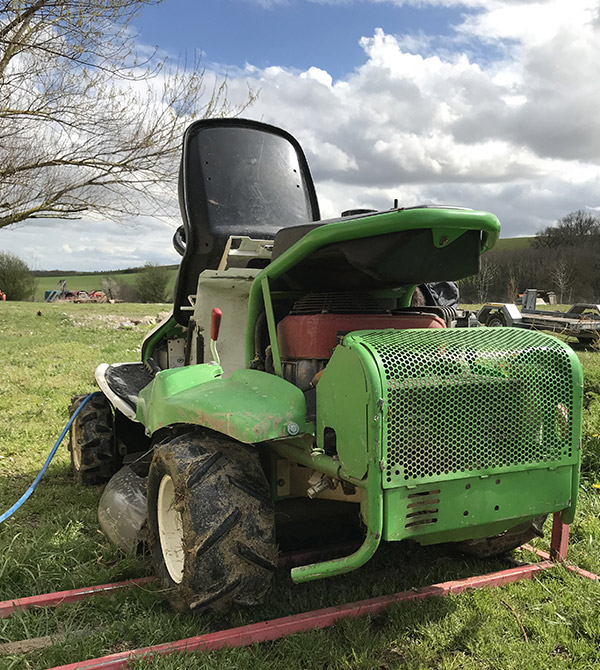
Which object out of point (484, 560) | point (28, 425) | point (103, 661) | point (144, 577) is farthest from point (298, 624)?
point (28, 425)

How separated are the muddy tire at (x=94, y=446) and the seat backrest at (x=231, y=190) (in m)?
1.08

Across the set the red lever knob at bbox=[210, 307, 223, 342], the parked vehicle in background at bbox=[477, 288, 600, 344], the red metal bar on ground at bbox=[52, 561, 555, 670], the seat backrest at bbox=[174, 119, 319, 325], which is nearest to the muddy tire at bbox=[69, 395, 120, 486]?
the seat backrest at bbox=[174, 119, 319, 325]

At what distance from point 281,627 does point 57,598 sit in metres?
1.10

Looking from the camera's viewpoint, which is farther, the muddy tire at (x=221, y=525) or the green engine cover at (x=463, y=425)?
the muddy tire at (x=221, y=525)

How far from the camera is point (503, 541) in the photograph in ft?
10.6

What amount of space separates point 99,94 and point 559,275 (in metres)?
42.0

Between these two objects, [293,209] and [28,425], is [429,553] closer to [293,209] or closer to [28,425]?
[293,209]

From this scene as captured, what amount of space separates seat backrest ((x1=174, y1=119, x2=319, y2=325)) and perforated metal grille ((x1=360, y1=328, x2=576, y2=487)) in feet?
6.27

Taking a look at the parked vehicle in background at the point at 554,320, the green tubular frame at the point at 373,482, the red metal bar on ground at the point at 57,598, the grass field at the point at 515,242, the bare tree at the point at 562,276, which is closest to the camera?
the green tubular frame at the point at 373,482

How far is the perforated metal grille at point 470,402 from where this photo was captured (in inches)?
91.4

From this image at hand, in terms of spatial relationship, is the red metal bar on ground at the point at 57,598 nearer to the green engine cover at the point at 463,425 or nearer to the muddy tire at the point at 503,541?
the green engine cover at the point at 463,425

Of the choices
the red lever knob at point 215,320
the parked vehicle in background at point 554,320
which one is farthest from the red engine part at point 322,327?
the parked vehicle in background at point 554,320

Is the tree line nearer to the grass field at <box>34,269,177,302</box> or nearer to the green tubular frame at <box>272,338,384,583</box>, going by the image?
the grass field at <box>34,269,177,302</box>

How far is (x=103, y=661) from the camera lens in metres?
2.44
